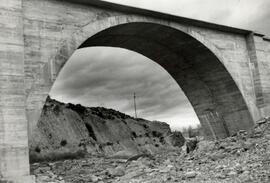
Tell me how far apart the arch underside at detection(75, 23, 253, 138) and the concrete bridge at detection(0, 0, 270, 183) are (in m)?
0.04

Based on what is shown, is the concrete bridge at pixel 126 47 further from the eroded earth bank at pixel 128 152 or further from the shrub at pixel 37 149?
the shrub at pixel 37 149

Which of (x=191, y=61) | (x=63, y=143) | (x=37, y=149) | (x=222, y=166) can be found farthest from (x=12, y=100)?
(x=63, y=143)

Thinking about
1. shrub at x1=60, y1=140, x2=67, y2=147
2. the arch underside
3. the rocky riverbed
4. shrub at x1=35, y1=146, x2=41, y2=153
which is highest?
the arch underside

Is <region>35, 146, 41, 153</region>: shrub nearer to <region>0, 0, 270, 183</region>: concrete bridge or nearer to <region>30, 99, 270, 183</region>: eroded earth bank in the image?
<region>30, 99, 270, 183</region>: eroded earth bank

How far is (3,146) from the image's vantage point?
1063cm

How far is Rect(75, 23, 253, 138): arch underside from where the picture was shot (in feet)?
53.8

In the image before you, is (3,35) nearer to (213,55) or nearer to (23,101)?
(23,101)

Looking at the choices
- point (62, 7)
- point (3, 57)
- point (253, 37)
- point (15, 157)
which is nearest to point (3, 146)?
point (15, 157)

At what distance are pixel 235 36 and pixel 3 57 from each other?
1132 cm

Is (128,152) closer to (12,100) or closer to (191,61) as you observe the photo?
(191,61)

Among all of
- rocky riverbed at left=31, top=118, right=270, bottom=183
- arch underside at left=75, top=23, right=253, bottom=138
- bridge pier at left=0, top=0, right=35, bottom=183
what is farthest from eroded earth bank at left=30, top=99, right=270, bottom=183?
bridge pier at left=0, top=0, right=35, bottom=183

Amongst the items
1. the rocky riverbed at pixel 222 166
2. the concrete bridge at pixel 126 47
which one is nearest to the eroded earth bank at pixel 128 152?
the rocky riverbed at pixel 222 166

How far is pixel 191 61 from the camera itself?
723 inches

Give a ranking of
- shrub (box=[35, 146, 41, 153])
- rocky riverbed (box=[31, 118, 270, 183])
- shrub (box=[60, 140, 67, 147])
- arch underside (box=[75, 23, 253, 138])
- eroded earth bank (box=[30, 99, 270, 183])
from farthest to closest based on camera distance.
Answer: shrub (box=[60, 140, 67, 147]), shrub (box=[35, 146, 41, 153]), arch underside (box=[75, 23, 253, 138]), eroded earth bank (box=[30, 99, 270, 183]), rocky riverbed (box=[31, 118, 270, 183])
